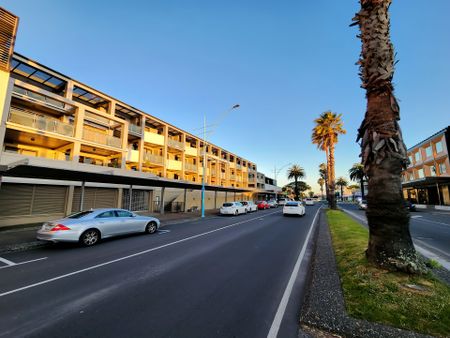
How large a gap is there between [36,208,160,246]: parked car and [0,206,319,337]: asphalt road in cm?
69

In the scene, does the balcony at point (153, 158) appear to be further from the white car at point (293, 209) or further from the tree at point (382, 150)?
the tree at point (382, 150)

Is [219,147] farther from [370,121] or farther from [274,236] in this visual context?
[370,121]

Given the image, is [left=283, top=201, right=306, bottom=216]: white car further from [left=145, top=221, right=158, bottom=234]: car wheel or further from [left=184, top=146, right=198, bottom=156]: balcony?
[left=184, top=146, right=198, bottom=156]: balcony

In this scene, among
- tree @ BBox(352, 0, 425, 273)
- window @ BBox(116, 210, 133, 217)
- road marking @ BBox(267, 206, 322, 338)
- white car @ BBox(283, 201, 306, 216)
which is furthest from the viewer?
white car @ BBox(283, 201, 306, 216)

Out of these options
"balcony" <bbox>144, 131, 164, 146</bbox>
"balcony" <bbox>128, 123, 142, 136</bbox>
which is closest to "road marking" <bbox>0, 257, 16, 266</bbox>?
"balcony" <bbox>128, 123, 142, 136</bbox>

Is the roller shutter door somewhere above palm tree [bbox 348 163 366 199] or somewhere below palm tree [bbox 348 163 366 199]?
below

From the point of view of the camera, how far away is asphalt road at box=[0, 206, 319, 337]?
3.30 m

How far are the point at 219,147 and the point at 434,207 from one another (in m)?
36.8

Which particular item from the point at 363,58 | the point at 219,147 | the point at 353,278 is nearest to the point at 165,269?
the point at 353,278

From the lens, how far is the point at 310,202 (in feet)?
175

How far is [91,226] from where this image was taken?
9.04m

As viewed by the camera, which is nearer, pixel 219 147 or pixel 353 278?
pixel 353 278

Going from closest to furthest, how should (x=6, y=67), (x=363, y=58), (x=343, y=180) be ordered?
(x=363, y=58)
(x=6, y=67)
(x=343, y=180)

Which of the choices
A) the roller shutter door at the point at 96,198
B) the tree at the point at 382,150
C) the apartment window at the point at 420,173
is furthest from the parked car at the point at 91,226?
the apartment window at the point at 420,173
